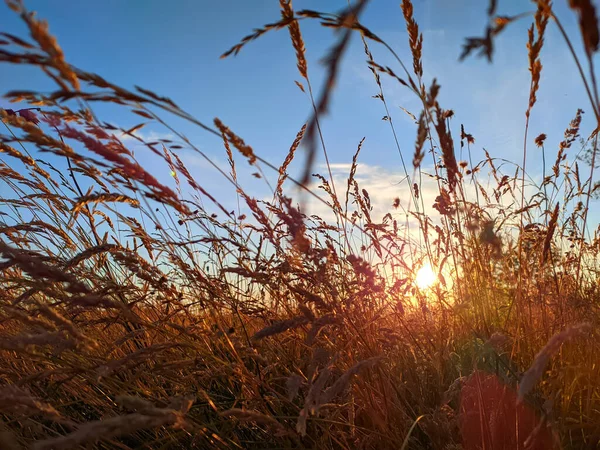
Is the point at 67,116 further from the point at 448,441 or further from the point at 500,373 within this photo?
the point at 500,373

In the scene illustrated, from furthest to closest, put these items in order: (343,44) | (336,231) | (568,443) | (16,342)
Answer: (336,231)
(568,443)
(16,342)
(343,44)

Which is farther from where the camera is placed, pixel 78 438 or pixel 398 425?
pixel 398 425

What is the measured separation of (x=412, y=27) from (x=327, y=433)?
4.61ft

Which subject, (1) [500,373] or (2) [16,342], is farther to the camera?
(1) [500,373]

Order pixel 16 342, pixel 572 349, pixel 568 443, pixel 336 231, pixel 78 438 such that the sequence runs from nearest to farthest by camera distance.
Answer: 1. pixel 78 438
2. pixel 16 342
3. pixel 568 443
4. pixel 572 349
5. pixel 336 231

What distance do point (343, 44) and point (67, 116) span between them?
3.19ft

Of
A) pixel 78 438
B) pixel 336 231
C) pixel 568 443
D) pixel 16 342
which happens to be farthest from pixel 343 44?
pixel 336 231

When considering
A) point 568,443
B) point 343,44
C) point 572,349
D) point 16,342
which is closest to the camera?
point 343,44

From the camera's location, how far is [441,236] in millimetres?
2459

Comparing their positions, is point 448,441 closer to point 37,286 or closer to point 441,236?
point 441,236

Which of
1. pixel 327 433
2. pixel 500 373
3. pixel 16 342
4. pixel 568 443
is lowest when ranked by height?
pixel 568 443

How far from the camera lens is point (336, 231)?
2.43m

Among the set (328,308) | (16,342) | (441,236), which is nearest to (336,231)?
(441,236)

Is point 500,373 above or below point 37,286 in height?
below
